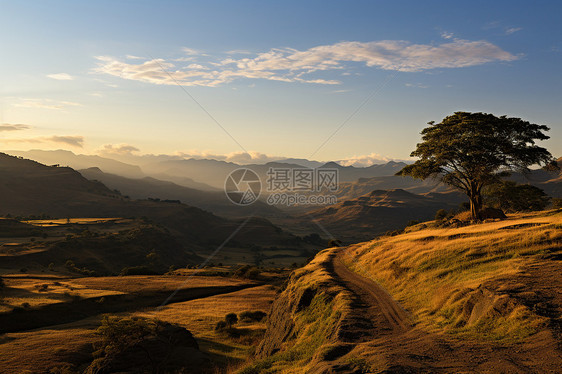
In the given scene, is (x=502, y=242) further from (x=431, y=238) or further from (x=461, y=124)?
(x=461, y=124)

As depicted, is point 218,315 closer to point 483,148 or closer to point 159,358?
point 159,358

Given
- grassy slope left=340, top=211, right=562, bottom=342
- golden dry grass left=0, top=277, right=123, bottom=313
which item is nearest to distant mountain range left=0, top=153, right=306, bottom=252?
golden dry grass left=0, top=277, right=123, bottom=313

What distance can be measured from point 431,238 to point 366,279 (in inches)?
420

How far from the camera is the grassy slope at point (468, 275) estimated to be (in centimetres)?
1581

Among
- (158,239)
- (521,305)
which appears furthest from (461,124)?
(158,239)

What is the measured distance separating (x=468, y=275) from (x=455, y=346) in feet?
36.4

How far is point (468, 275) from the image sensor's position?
78.6 ft

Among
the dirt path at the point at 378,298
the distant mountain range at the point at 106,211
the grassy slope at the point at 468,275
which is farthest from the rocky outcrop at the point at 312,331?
the distant mountain range at the point at 106,211

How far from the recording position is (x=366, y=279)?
34.5 metres

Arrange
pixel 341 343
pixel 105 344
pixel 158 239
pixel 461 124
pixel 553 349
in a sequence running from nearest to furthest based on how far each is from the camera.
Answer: pixel 553 349 → pixel 341 343 → pixel 105 344 → pixel 461 124 → pixel 158 239

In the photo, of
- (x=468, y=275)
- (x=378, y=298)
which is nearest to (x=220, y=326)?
(x=378, y=298)

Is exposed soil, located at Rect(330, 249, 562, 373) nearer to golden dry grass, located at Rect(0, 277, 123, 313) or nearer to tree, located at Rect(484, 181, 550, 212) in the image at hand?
golden dry grass, located at Rect(0, 277, 123, 313)

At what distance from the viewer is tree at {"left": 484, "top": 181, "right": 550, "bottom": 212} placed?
6612 centimetres

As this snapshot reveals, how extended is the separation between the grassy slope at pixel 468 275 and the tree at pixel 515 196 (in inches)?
1556
